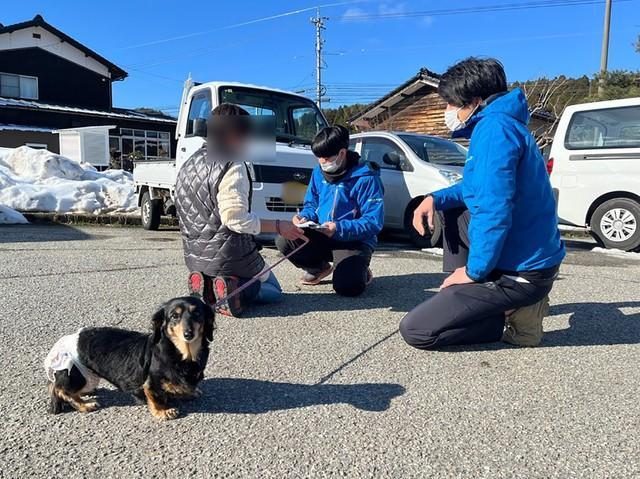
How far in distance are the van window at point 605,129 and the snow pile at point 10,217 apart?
9.96 m

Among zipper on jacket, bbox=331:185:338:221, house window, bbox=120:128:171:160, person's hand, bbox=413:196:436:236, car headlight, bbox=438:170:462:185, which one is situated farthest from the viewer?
house window, bbox=120:128:171:160

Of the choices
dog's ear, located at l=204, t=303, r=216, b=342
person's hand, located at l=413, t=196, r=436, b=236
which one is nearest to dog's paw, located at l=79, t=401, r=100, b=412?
dog's ear, located at l=204, t=303, r=216, b=342

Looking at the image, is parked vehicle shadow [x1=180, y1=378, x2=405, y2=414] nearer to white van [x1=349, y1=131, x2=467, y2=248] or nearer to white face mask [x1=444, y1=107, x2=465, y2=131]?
white face mask [x1=444, y1=107, x2=465, y2=131]

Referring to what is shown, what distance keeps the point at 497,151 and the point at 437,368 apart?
1364mm

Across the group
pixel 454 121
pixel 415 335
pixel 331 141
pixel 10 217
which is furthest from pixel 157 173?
pixel 415 335

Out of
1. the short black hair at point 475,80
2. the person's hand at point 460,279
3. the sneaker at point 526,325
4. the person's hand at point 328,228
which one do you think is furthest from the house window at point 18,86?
the sneaker at point 526,325

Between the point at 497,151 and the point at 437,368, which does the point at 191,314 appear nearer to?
the point at 437,368

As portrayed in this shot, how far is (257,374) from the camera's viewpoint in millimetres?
2883

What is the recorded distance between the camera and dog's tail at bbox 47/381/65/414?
235cm

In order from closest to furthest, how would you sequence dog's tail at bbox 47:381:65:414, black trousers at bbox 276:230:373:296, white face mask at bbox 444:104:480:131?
dog's tail at bbox 47:381:65:414 → white face mask at bbox 444:104:480:131 → black trousers at bbox 276:230:373:296

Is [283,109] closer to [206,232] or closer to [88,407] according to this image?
[206,232]

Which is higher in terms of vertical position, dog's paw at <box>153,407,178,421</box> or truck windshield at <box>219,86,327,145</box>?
truck windshield at <box>219,86,327,145</box>

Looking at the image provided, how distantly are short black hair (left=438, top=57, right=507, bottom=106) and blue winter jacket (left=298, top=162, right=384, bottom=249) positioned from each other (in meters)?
1.48

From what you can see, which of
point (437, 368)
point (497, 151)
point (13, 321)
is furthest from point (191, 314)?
point (13, 321)
